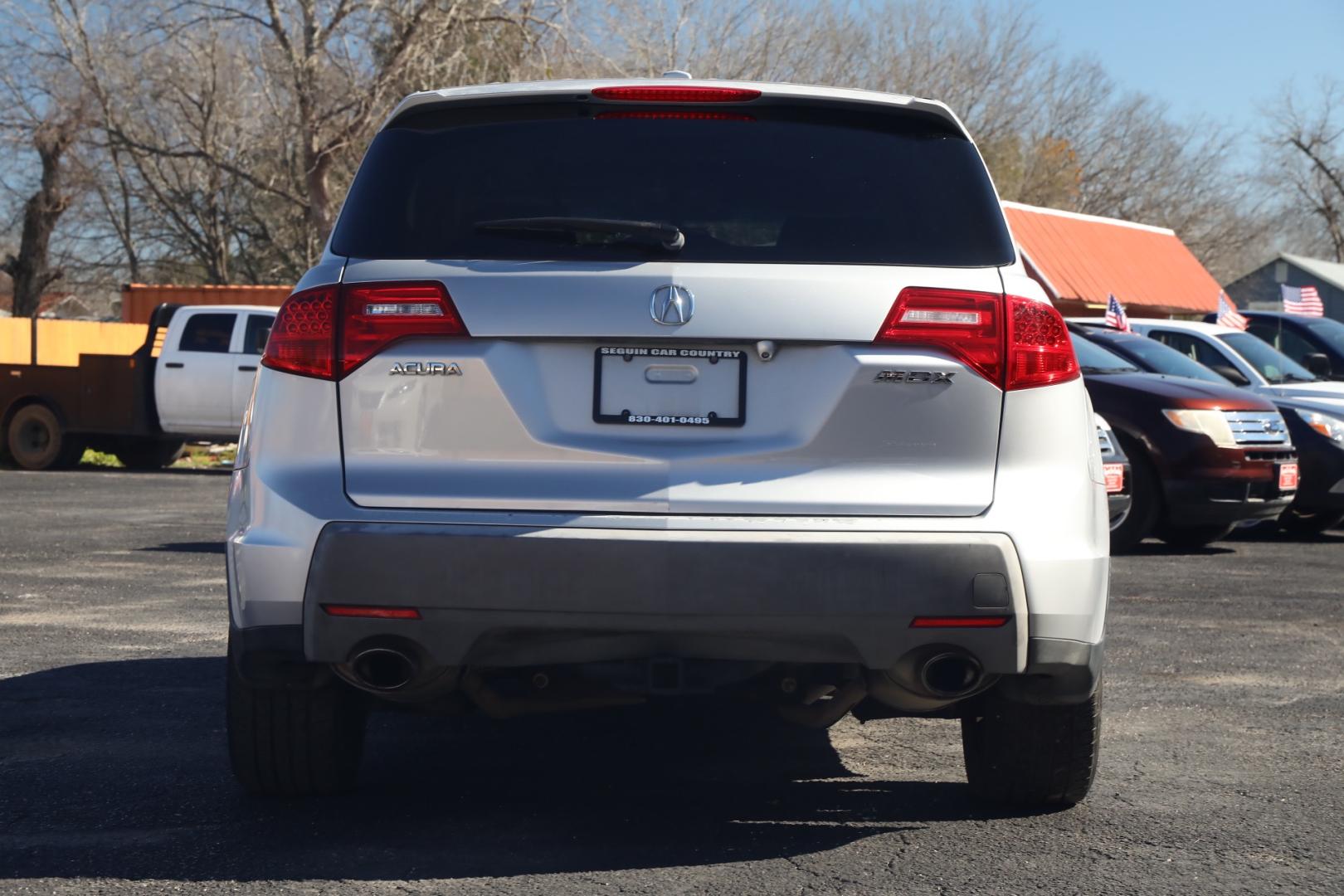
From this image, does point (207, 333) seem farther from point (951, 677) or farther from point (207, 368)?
point (951, 677)

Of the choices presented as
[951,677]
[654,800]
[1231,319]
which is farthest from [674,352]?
[1231,319]

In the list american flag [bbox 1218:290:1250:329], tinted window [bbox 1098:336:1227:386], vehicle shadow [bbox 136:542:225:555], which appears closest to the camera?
vehicle shadow [bbox 136:542:225:555]

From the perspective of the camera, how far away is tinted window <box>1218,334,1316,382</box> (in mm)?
14859

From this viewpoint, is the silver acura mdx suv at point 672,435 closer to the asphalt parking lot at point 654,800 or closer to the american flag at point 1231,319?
the asphalt parking lot at point 654,800

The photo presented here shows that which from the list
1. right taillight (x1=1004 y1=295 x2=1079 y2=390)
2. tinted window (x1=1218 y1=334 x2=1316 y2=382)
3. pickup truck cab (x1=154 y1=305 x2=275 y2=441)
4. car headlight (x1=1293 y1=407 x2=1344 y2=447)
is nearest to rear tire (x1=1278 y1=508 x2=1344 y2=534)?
car headlight (x1=1293 y1=407 x2=1344 y2=447)

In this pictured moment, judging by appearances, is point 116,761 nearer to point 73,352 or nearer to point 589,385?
point 589,385

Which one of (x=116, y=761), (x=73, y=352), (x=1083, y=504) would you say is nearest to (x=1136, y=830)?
(x=1083, y=504)

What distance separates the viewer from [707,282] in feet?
12.1

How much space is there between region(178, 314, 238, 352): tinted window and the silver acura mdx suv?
16124 mm

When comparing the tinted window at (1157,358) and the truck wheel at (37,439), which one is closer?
the tinted window at (1157,358)

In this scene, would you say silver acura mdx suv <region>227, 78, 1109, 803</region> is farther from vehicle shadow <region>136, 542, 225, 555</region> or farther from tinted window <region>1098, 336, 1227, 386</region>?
tinted window <region>1098, 336, 1227, 386</region>

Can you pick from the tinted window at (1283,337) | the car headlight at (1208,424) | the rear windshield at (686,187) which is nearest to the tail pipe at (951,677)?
the rear windshield at (686,187)

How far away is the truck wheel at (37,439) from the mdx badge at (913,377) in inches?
706

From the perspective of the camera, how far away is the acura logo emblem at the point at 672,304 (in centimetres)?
367
